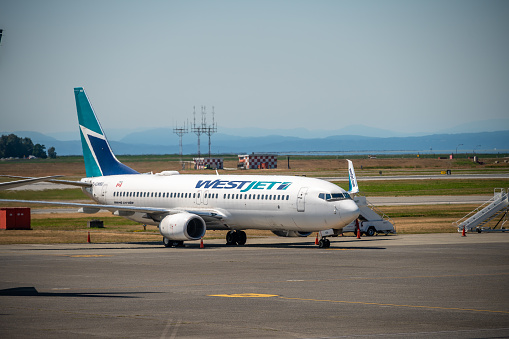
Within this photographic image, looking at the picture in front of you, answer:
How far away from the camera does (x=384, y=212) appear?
74.9 metres

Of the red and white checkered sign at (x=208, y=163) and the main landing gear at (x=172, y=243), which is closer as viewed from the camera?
the main landing gear at (x=172, y=243)

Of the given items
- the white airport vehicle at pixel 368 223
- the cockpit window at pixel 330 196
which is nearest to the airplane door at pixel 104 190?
the white airport vehicle at pixel 368 223

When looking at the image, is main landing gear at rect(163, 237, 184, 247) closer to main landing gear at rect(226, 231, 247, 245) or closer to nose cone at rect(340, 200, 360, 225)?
main landing gear at rect(226, 231, 247, 245)

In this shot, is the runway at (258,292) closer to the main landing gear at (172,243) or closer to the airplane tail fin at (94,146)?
the main landing gear at (172,243)

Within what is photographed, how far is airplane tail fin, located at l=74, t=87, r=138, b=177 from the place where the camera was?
57062mm

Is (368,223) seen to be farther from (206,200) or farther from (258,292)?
(258,292)

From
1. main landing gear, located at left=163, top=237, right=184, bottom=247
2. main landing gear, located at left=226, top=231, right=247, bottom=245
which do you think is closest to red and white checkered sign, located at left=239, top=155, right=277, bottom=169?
main landing gear, located at left=226, top=231, right=247, bottom=245

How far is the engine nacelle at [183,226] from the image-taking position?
1833 inches

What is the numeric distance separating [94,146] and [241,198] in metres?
15.2

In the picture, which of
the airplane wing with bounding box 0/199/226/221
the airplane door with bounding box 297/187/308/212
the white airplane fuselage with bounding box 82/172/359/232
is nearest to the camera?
the white airplane fuselage with bounding box 82/172/359/232

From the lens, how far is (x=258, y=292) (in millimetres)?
26781

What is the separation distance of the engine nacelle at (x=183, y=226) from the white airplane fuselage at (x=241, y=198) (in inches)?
50.7

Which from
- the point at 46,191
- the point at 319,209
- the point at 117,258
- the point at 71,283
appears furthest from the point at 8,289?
the point at 46,191

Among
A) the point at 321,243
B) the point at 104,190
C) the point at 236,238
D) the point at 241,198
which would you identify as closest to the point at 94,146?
the point at 104,190
